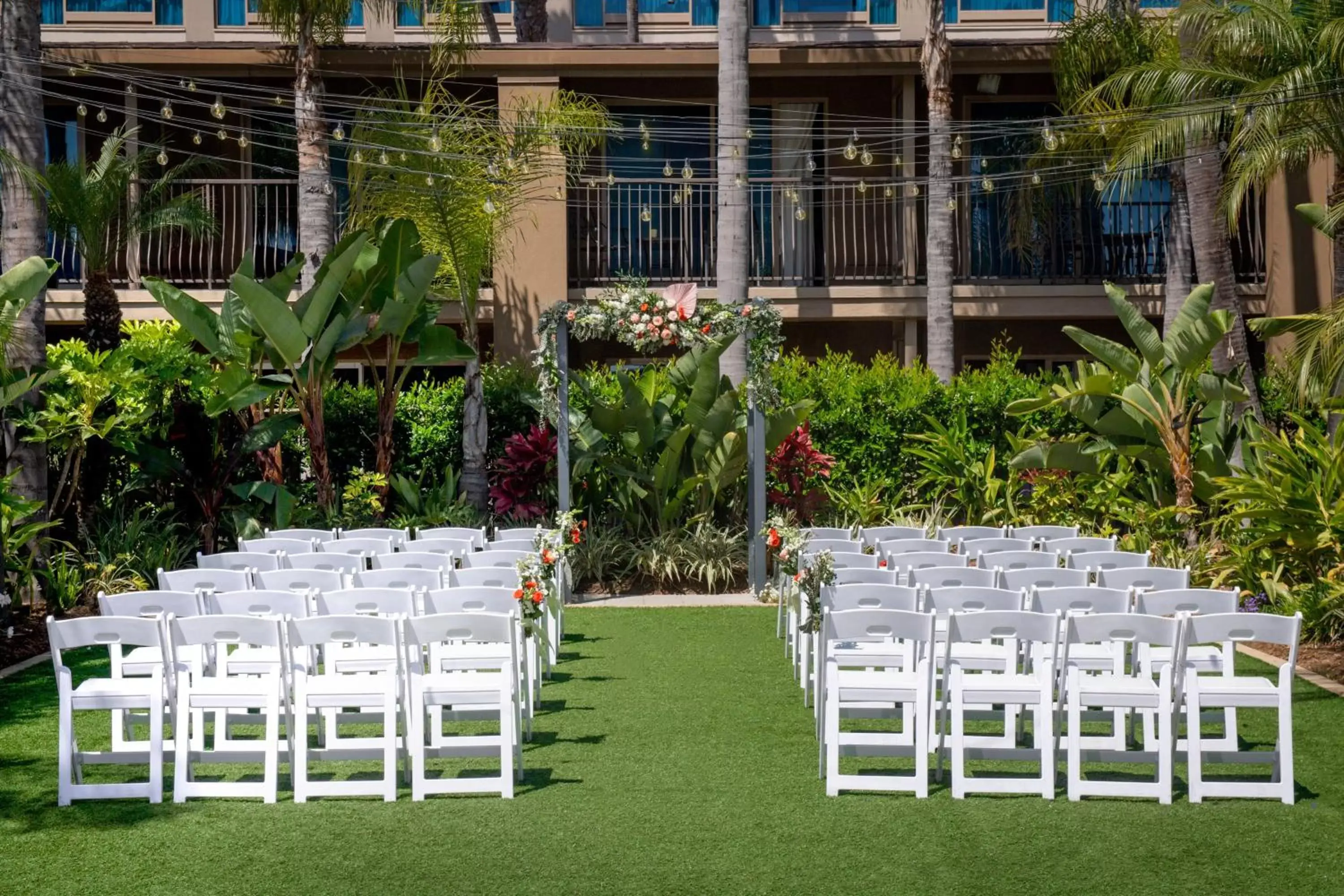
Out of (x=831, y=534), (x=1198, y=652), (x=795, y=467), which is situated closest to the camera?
(x=1198, y=652)

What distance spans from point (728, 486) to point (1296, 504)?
622cm

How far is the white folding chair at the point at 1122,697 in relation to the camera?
7848 mm

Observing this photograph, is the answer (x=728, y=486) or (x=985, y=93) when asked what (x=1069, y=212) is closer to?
(x=985, y=93)

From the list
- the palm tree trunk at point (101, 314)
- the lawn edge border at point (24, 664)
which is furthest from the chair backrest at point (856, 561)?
→ the palm tree trunk at point (101, 314)

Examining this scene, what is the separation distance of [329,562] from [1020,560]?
5075 millimetres

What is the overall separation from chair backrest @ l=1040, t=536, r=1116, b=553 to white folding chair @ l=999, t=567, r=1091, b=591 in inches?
79.7

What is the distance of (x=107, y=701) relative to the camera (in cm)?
804

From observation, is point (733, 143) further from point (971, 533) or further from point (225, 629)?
point (225, 629)

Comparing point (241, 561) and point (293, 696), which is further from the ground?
point (241, 561)

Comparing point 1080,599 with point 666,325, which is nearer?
point 1080,599

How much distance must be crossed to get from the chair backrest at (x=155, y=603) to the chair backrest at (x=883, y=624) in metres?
3.67

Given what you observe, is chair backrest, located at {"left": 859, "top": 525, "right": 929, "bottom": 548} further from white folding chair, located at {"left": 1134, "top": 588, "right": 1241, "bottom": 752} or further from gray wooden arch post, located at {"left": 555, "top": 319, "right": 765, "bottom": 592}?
white folding chair, located at {"left": 1134, "top": 588, "right": 1241, "bottom": 752}

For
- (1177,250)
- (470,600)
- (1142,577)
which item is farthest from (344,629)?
(1177,250)

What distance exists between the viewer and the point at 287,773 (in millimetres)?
8578
